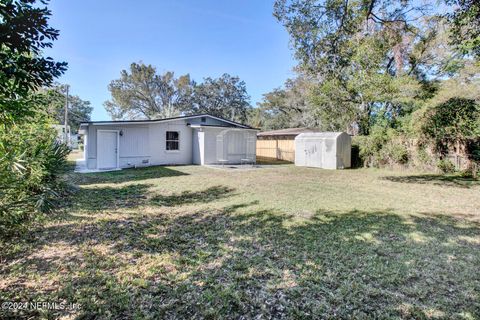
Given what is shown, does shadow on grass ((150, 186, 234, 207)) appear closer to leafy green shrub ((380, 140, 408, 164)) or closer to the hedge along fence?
leafy green shrub ((380, 140, 408, 164))

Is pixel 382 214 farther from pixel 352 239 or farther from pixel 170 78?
pixel 170 78

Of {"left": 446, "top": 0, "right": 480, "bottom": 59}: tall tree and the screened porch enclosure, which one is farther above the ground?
{"left": 446, "top": 0, "right": 480, "bottom": 59}: tall tree

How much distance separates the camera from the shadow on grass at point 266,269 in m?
2.42

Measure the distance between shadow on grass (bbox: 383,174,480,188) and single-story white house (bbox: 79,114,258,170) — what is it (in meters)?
8.04

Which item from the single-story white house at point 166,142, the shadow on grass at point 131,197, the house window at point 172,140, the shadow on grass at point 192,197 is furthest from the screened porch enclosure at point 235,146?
the shadow on grass at point 192,197

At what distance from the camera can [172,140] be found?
14672mm

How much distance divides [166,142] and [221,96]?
2179 cm

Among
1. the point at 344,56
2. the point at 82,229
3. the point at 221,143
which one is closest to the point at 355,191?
the point at 344,56

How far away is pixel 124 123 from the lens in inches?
505

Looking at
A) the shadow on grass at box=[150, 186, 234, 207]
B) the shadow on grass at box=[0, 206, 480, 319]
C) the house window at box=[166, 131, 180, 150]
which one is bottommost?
the shadow on grass at box=[0, 206, 480, 319]

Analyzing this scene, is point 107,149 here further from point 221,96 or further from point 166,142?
point 221,96

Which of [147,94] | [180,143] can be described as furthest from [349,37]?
[147,94]

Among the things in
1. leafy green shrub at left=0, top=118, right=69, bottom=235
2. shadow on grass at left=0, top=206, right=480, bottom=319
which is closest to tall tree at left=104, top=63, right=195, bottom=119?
leafy green shrub at left=0, top=118, right=69, bottom=235

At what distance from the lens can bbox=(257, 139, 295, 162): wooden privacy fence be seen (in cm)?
1928
